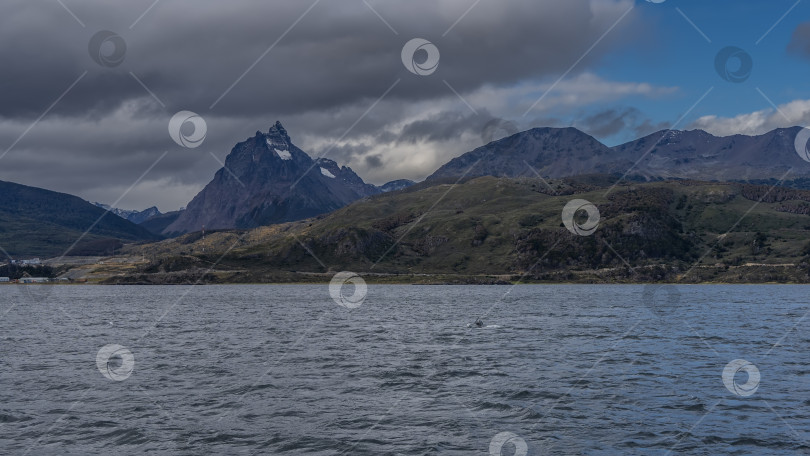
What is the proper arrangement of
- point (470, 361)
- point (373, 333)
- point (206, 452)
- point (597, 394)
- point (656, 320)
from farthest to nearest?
point (656, 320) → point (373, 333) → point (470, 361) → point (597, 394) → point (206, 452)

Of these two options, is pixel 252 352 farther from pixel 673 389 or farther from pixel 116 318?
pixel 116 318

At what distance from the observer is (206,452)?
35062mm

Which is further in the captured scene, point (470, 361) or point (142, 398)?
point (470, 361)

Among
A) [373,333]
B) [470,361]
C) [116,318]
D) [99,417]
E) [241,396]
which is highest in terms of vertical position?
[116,318]

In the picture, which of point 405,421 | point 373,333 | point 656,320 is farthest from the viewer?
point 656,320

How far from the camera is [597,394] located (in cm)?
5100

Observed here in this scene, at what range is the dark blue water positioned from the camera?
37281 mm

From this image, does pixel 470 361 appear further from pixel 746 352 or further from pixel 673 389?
pixel 746 352

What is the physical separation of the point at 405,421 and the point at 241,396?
15.7 m

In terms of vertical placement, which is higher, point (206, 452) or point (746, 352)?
point (746, 352)

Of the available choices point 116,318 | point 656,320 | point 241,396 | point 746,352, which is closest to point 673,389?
point 746,352

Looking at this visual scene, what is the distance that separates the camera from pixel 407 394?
50844mm

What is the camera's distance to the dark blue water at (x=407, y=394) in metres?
37.3

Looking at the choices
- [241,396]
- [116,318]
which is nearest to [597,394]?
[241,396]
